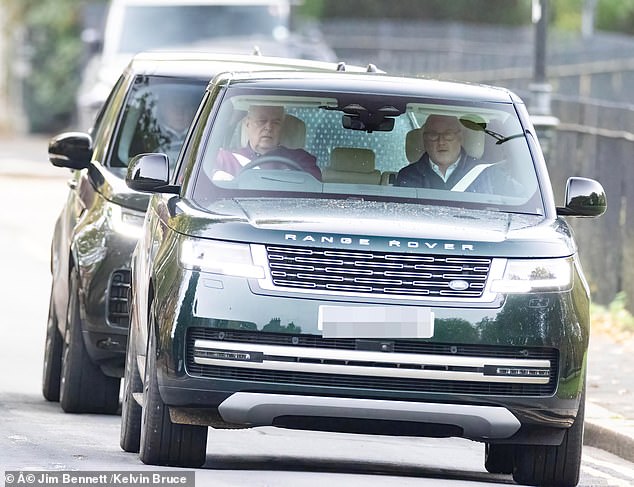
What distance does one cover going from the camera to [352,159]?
30.0 ft

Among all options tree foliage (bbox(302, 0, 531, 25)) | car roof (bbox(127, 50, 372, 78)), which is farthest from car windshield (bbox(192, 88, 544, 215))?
tree foliage (bbox(302, 0, 531, 25))

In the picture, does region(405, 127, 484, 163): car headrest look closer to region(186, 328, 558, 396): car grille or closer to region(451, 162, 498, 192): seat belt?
region(451, 162, 498, 192): seat belt

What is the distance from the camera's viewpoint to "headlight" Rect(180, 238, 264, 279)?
316 inches

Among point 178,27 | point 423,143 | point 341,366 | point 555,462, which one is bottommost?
point 178,27

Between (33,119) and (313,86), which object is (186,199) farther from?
(33,119)

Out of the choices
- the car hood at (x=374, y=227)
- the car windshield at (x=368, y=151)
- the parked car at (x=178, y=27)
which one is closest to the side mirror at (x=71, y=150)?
the car windshield at (x=368, y=151)

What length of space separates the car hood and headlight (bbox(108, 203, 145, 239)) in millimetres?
1950

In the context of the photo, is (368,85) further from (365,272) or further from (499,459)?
(499,459)

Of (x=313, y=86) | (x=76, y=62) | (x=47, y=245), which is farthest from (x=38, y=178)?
(x=313, y=86)

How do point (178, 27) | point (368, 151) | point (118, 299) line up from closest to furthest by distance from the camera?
1. point (368, 151)
2. point (118, 299)
3. point (178, 27)

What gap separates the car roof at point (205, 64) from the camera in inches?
461

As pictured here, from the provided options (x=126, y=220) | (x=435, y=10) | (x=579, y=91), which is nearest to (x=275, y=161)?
(x=126, y=220)

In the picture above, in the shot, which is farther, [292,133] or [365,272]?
[292,133]

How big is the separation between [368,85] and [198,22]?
1970 centimetres
